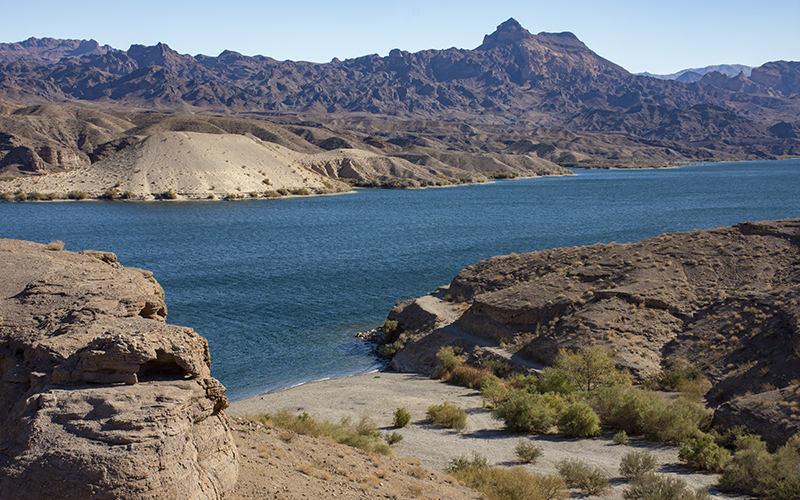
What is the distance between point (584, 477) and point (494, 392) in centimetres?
711

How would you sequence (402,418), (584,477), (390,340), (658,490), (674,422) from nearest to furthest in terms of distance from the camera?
(658,490)
(584,477)
(674,422)
(402,418)
(390,340)

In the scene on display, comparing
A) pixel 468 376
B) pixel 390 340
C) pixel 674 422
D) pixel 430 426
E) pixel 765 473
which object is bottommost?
pixel 390 340

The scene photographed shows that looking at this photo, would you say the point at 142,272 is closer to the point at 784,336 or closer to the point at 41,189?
the point at 784,336

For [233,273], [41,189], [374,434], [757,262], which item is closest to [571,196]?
[233,273]

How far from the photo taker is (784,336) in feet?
60.3

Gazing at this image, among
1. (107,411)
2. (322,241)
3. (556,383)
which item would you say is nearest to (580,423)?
(556,383)

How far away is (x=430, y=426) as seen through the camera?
1672 centimetres

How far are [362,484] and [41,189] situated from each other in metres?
101

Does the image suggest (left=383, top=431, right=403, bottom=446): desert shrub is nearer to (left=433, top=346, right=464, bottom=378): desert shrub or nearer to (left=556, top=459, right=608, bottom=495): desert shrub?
(left=556, top=459, right=608, bottom=495): desert shrub

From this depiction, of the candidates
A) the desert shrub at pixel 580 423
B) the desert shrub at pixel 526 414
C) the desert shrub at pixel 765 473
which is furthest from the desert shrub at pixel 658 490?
the desert shrub at pixel 526 414

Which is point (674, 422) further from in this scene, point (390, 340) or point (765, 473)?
point (390, 340)

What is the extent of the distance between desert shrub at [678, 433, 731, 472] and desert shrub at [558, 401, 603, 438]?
2338 mm

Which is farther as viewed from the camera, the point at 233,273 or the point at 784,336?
the point at 233,273

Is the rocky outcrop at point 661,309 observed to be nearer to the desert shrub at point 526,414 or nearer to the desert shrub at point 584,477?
the desert shrub at point 526,414
